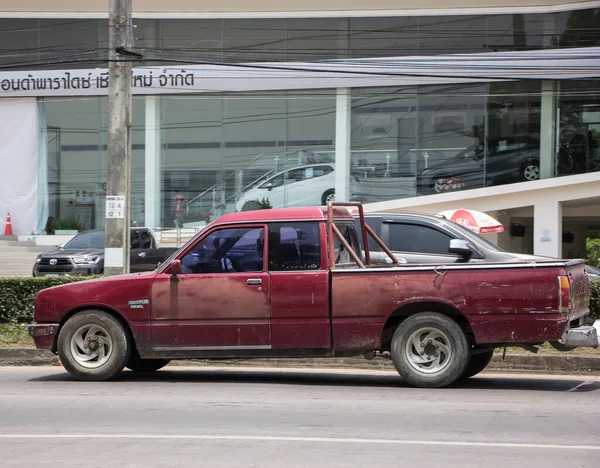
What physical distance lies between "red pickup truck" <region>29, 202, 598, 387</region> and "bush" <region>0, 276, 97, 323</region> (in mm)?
5169

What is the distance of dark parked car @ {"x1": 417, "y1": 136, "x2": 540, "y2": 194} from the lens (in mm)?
31531

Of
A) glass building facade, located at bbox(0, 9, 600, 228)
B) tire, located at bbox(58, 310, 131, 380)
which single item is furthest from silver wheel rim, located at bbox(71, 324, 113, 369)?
glass building facade, located at bbox(0, 9, 600, 228)

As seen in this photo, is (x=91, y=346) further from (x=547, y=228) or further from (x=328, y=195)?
(x=328, y=195)

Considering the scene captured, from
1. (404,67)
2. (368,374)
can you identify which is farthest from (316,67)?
(368,374)

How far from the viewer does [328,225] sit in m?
10.8

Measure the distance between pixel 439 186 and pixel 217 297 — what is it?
72.7 feet

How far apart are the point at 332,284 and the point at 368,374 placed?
231cm

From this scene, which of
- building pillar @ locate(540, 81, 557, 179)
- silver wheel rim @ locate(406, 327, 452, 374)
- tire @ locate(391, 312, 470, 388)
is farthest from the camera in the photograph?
building pillar @ locate(540, 81, 557, 179)

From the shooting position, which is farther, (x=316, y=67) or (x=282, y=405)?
(x=316, y=67)

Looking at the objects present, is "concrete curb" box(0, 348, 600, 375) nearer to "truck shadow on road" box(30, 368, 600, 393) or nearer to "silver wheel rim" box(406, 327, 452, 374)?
"truck shadow on road" box(30, 368, 600, 393)

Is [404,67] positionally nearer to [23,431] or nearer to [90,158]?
[90,158]

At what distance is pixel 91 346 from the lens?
11242mm

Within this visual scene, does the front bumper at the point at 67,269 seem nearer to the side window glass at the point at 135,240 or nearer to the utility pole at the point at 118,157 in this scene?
the side window glass at the point at 135,240

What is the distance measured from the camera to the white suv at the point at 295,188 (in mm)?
32781
